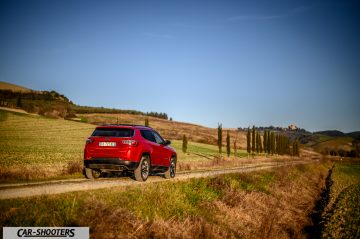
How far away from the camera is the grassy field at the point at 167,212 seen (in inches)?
241

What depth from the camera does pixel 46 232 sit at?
559 centimetres

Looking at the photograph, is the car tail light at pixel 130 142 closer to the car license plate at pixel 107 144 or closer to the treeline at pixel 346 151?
the car license plate at pixel 107 144

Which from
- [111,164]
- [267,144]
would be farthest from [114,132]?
[267,144]

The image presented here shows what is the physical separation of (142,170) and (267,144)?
72.3 m

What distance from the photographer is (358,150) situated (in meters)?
132

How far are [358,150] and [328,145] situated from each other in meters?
Answer: 30.4

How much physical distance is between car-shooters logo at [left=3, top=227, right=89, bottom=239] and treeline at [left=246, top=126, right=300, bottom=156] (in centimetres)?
6539

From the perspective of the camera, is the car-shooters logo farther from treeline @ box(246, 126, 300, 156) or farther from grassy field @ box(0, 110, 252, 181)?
treeline @ box(246, 126, 300, 156)

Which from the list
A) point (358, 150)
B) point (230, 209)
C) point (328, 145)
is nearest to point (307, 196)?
point (230, 209)

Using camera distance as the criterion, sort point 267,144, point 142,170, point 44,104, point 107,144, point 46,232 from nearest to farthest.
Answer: point 46,232 < point 107,144 < point 142,170 < point 267,144 < point 44,104

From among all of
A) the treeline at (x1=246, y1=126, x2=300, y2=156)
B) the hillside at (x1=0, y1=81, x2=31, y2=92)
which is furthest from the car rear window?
the hillside at (x1=0, y1=81, x2=31, y2=92)

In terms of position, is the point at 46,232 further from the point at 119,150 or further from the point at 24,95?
the point at 24,95

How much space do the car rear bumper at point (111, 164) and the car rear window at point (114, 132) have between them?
36.2 inches

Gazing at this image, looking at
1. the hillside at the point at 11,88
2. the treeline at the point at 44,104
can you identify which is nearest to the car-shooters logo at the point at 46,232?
the treeline at the point at 44,104
